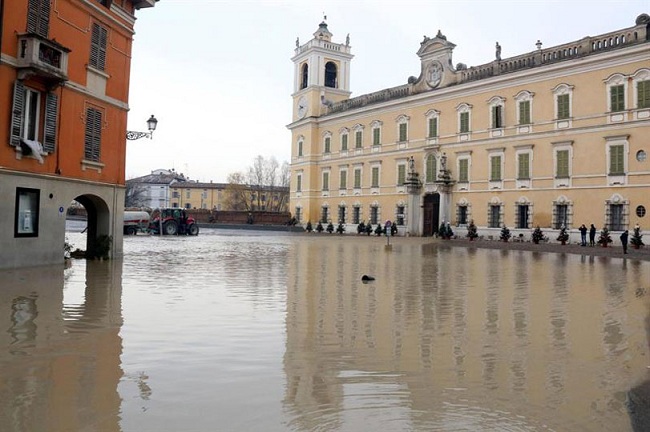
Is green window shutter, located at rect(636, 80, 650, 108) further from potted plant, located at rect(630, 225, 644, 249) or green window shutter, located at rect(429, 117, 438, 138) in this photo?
green window shutter, located at rect(429, 117, 438, 138)

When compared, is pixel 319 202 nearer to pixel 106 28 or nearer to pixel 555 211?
pixel 555 211

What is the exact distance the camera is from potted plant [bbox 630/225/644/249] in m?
30.0

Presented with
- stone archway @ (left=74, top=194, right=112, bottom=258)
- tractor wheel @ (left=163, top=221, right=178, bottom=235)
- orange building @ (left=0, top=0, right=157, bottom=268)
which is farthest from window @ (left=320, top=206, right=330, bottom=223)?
stone archway @ (left=74, top=194, right=112, bottom=258)

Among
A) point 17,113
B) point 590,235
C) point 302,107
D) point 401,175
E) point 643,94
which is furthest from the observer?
point 302,107

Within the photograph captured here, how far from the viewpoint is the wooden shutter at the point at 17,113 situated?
14023mm

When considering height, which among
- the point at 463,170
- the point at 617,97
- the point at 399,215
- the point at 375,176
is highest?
the point at 617,97

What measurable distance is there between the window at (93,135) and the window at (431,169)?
3098 cm

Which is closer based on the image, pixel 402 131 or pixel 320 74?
pixel 402 131

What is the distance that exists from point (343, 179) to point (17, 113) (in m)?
40.3

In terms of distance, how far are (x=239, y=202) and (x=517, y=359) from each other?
97080 millimetres

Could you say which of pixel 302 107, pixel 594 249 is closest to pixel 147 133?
pixel 594 249

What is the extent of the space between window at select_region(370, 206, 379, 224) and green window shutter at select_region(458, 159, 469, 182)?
9.53m

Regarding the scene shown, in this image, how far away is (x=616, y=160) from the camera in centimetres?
3316

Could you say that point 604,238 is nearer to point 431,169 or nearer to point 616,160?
point 616,160
